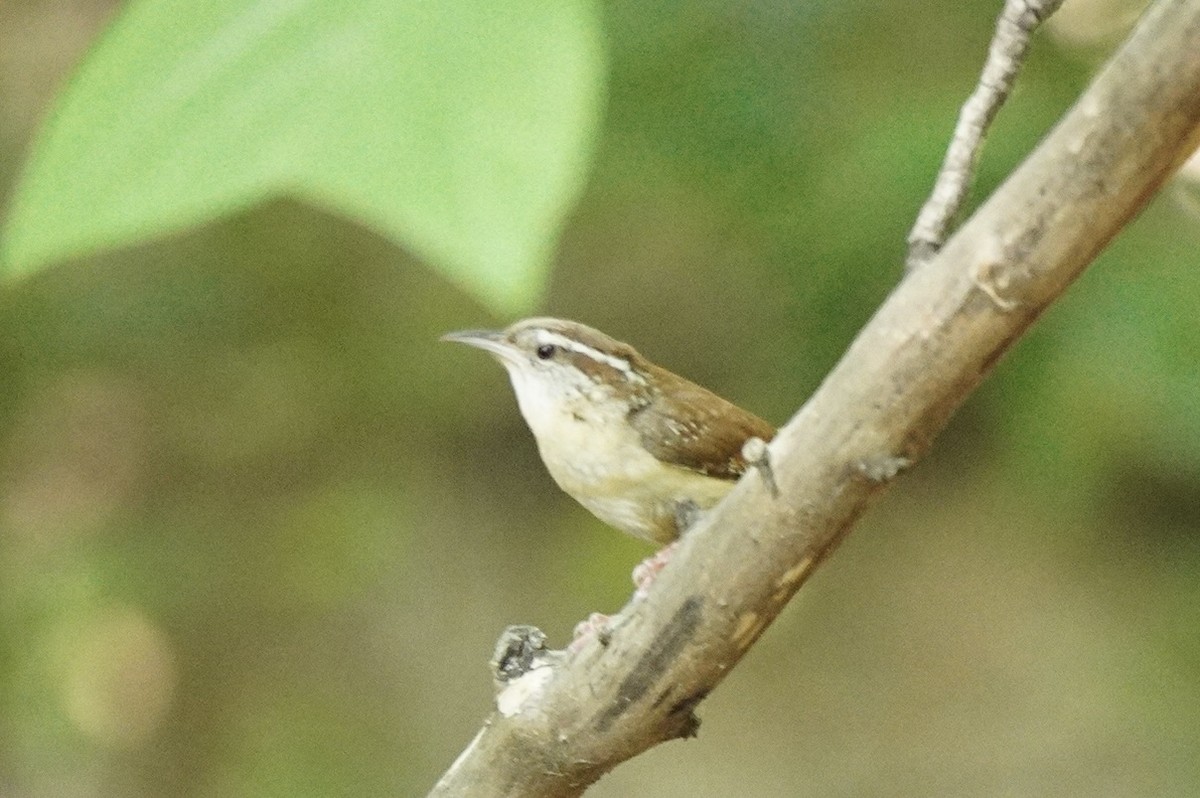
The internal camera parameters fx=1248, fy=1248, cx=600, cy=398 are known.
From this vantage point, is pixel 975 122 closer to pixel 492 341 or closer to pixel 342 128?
pixel 342 128

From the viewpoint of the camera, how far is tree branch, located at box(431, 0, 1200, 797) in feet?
1.55

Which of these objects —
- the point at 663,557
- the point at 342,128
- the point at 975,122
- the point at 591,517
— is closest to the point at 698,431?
the point at 663,557

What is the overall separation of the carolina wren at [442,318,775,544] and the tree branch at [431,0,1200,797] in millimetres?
274

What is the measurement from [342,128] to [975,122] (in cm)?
48

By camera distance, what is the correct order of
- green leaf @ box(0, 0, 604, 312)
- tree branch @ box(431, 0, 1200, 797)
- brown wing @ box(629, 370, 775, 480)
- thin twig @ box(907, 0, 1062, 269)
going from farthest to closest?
1. brown wing @ box(629, 370, 775, 480)
2. thin twig @ box(907, 0, 1062, 269)
3. tree branch @ box(431, 0, 1200, 797)
4. green leaf @ box(0, 0, 604, 312)

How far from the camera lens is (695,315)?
2.46 m

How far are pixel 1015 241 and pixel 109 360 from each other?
189 centimetres

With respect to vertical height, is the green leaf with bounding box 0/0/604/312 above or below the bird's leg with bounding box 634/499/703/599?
above

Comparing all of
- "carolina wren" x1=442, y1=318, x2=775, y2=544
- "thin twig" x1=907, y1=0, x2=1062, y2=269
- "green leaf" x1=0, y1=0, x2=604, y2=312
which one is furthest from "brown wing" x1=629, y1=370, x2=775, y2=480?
"green leaf" x1=0, y1=0, x2=604, y2=312

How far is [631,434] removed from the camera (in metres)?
1.17

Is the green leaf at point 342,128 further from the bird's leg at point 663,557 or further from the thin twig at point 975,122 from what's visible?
the bird's leg at point 663,557

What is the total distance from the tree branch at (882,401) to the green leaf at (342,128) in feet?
0.83

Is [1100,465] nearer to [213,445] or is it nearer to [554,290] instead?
[554,290]

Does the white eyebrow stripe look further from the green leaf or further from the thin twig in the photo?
the green leaf
